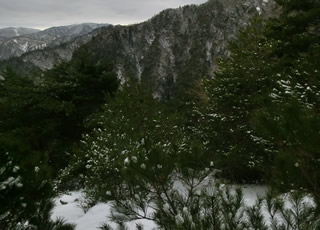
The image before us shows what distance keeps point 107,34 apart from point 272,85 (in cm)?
14580

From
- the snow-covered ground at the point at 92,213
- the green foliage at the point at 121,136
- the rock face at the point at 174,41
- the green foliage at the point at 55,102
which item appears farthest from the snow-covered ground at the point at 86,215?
the rock face at the point at 174,41

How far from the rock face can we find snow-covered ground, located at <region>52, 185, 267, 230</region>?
8986cm

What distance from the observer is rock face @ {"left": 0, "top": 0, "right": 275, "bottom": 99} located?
115250 mm

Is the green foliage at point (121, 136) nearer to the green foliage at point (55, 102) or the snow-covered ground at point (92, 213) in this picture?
the snow-covered ground at point (92, 213)

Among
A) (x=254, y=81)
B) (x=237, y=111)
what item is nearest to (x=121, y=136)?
(x=237, y=111)

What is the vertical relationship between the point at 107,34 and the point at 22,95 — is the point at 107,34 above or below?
above

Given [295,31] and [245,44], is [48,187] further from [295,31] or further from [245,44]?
[245,44]

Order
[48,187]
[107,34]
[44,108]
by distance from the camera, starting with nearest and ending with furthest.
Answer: [48,187]
[44,108]
[107,34]

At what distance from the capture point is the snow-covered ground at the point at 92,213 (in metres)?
7.70

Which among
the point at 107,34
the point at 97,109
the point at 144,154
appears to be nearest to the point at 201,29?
the point at 107,34

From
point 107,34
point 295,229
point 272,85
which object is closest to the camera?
point 295,229

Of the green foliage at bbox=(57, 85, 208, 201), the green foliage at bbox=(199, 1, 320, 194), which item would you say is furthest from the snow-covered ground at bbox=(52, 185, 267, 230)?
the green foliage at bbox=(199, 1, 320, 194)

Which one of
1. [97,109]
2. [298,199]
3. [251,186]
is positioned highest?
[298,199]

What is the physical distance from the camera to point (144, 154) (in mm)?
3441
